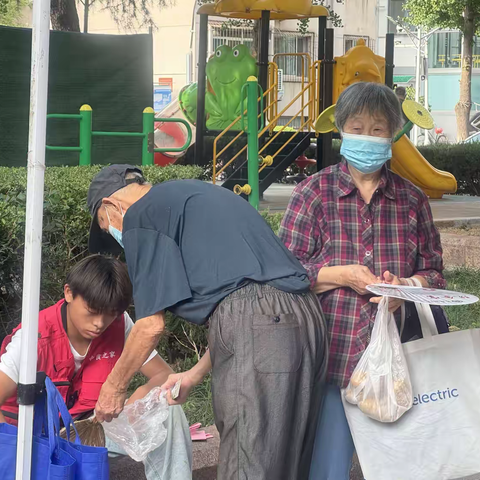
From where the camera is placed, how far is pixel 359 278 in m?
2.65

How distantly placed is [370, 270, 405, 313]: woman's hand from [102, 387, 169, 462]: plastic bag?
0.81 metres

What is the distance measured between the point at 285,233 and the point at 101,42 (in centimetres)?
821

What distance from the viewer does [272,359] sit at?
2396 mm

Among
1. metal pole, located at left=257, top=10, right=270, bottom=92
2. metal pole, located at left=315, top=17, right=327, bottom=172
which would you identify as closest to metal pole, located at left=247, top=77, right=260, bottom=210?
metal pole, located at left=315, top=17, right=327, bottom=172

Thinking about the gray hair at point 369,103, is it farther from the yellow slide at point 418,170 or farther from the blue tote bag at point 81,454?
the yellow slide at point 418,170

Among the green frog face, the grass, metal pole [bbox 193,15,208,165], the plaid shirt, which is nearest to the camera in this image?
the plaid shirt

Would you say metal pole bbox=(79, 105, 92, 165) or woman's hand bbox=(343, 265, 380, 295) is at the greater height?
metal pole bbox=(79, 105, 92, 165)

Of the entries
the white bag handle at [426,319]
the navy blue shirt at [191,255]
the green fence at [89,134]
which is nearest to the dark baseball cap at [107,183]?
the navy blue shirt at [191,255]

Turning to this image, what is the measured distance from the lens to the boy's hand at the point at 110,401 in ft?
8.50

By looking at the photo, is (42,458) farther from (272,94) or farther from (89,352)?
(272,94)

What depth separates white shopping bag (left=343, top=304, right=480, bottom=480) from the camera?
268 centimetres

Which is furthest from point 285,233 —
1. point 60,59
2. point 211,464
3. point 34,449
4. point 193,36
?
point 193,36

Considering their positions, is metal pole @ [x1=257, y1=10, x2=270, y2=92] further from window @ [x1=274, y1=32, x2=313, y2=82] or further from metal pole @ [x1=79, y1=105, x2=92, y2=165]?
window @ [x1=274, y1=32, x2=313, y2=82]

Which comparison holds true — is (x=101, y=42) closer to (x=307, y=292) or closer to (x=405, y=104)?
(x=405, y=104)
